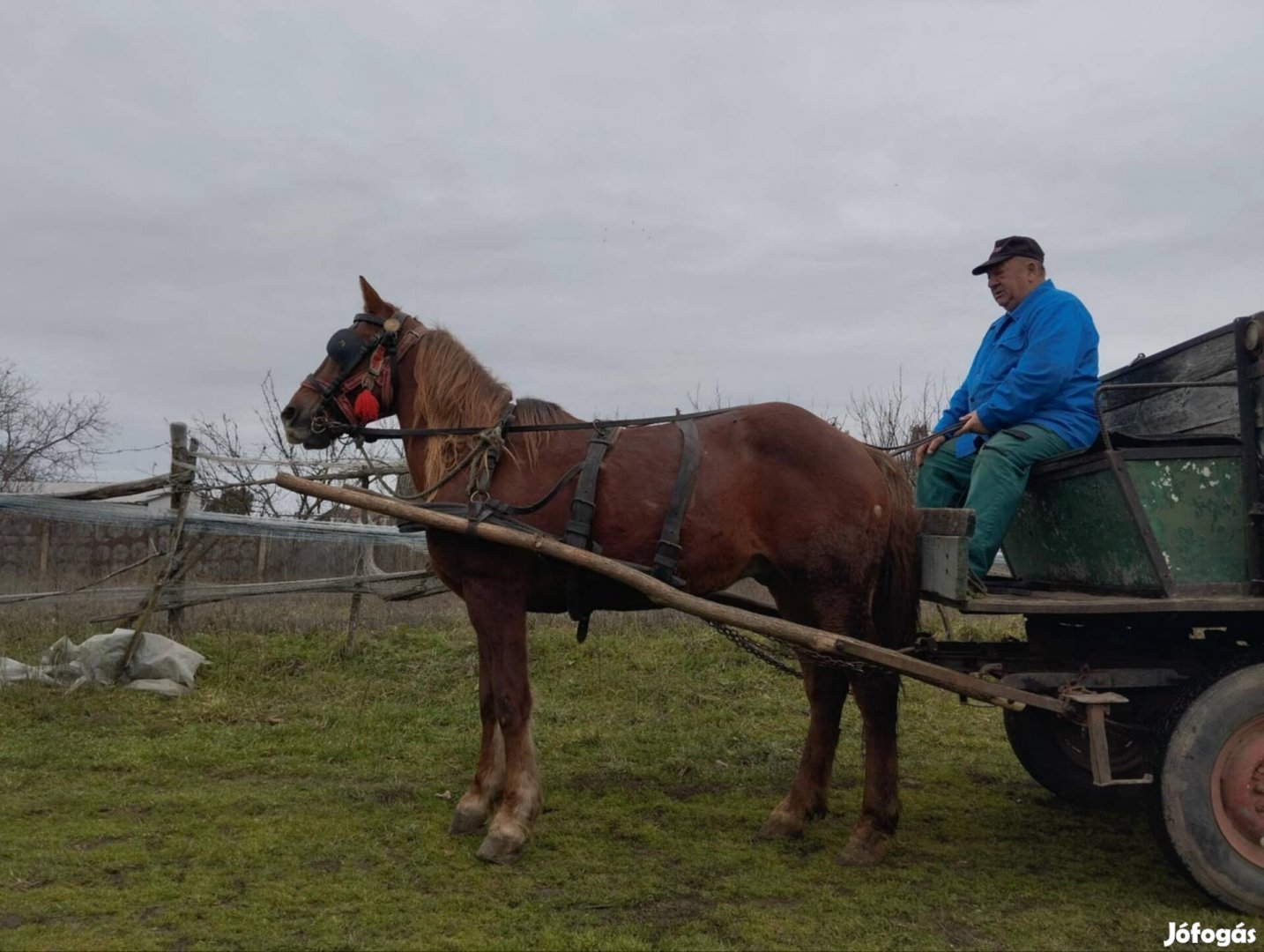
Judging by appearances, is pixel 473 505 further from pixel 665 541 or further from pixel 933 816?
pixel 933 816

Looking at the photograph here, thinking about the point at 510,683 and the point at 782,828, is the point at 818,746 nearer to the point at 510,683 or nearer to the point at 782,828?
the point at 782,828

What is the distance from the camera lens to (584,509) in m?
4.21

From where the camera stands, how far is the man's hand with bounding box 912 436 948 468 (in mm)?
4820

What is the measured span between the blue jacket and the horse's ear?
289cm

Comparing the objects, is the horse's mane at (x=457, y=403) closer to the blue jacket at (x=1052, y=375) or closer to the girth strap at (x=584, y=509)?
the girth strap at (x=584, y=509)

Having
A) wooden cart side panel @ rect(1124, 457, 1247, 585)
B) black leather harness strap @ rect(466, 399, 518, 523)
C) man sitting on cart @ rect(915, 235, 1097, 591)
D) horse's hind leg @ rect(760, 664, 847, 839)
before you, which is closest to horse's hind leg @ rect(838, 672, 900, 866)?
horse's hind leg @ rect(760, 664, 847, 839)

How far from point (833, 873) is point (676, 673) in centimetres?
364

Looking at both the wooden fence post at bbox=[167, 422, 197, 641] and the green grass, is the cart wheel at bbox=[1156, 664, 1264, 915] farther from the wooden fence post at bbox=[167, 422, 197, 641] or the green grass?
the wooden fence post at bbox=[167, 422, 197, 641]

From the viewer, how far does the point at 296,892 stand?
3639mm

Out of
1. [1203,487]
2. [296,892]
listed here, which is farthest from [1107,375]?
[296,892]

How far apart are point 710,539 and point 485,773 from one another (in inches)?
62.6

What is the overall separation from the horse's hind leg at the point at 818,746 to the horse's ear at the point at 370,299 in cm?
275

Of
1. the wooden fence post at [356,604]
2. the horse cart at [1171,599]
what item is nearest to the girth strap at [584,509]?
the horse cart at [1171,599]

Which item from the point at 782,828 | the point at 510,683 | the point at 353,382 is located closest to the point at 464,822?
the point at 510,683
